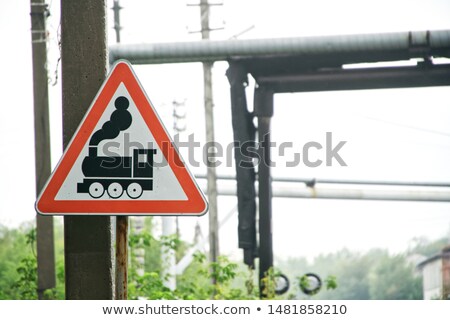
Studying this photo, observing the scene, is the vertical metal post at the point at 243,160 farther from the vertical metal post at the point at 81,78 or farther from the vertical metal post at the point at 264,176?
the vertical metal post at the point at 81,78

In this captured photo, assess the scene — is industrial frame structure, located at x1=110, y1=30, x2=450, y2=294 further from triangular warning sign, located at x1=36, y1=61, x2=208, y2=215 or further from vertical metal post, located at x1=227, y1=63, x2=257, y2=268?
triangular warning sign, located at x1=36, y1=61, x2=208, y2=215

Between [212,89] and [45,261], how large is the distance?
22.7 ft

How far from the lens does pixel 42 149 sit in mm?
14039

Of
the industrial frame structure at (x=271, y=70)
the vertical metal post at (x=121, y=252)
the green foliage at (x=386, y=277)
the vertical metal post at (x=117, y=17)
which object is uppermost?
the vertical metal post at (x=117, y=17)

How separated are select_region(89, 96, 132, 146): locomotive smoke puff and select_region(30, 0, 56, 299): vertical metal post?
968 centimetres

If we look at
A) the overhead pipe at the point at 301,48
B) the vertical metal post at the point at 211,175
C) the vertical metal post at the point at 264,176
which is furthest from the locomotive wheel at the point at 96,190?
the vertical metal post at the point at 211,175

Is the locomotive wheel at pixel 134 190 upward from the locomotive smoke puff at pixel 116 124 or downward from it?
downward

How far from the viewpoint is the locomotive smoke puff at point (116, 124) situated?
4258mm

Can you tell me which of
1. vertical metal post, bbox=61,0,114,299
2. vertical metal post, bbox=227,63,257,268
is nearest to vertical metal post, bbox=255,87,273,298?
vertical metal post, bbox=227,63,257,268

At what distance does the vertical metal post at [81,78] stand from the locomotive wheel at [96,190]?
16 cm

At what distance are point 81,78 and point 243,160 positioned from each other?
823 cm

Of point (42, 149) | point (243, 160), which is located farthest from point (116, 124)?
point (42, 149)

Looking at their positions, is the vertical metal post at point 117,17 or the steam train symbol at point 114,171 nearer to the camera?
the steam train symbol at point 114,171
